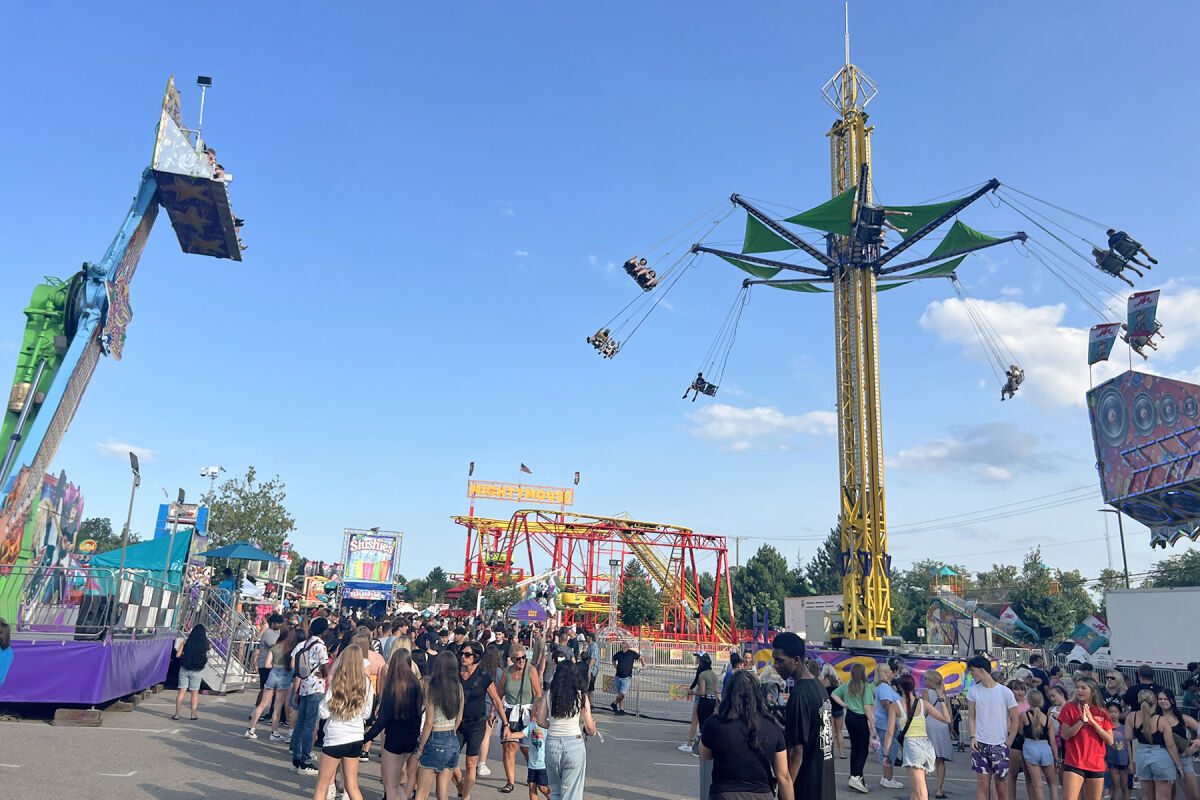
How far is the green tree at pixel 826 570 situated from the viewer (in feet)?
200

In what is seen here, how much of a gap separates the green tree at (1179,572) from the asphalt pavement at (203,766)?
63.0 m

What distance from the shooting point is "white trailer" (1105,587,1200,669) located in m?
19.4

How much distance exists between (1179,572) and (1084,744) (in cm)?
7092

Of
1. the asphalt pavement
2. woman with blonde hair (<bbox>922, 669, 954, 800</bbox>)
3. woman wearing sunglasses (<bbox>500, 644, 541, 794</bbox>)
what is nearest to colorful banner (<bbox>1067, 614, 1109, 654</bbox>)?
the asphalt pavement

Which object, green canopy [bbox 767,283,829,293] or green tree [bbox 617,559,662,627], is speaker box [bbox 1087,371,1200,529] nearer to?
green canopy [bbox 767,283,829,293]

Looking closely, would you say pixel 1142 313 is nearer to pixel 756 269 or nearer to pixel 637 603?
pixel 756 269

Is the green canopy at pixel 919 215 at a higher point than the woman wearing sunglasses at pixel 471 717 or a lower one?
higher

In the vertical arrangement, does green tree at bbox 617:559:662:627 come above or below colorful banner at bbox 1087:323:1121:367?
below

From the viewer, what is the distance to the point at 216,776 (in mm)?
8484

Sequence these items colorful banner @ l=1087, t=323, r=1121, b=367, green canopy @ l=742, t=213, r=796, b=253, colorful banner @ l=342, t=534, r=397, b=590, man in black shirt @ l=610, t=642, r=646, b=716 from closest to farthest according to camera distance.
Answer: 1. man in black shirt @ l=610, t=642, r=646, b=716
2. green canopy @ l=742, t=213, r=796, b=253
3. colorful banner @ l=1087, t=323, r=1121, b=367
4. colorful banner @ l=342, t=534, r=397, b=590

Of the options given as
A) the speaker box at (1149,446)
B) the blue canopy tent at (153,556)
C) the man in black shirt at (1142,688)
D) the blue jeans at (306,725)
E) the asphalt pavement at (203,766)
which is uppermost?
the speaker box at (1149,446)

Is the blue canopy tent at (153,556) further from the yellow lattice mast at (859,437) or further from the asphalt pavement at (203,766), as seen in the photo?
the yellow lattice mast at (859,437)

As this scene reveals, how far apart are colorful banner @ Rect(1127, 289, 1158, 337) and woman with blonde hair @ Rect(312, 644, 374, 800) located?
24.5m

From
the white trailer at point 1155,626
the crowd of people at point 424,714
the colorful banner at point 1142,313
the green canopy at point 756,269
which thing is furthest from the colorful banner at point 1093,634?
the crowd of people at point 424,714
